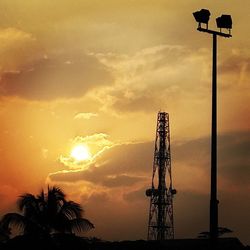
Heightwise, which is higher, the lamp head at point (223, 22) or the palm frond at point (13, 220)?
the lamp head at point (223, 22)

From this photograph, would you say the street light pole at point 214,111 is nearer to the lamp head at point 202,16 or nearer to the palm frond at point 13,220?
the lamp head at point 202,16

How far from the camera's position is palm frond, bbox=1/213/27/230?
116ft

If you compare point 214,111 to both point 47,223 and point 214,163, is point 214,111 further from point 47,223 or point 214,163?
point 47,223

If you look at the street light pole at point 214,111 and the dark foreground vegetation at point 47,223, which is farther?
the dark foreground vegetation at point 47,223

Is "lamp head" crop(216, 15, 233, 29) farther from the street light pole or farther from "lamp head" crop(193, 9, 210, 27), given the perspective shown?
"lamp head" crop(193, 9, 210, 27)

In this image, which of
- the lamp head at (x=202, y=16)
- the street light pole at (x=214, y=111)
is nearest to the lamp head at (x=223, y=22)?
the street light pole at (x=214, y=111)

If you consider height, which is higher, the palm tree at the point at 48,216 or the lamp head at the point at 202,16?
the lamp head at the point at 202,16

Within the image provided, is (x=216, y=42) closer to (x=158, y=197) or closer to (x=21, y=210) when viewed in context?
(x=21, y=210)

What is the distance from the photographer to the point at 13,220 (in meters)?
35.8

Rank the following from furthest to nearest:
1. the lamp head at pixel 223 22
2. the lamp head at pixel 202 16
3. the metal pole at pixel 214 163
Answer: the lamp head at pixel 223 22, the lamp head at pixel 202 16, the metal pole at pixel 214 163

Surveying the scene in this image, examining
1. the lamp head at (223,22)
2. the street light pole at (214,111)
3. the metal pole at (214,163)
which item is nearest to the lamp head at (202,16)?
the street light pole at (214,111)

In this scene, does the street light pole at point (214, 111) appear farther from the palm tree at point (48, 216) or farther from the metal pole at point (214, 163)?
the palm tree at point (48, 216)

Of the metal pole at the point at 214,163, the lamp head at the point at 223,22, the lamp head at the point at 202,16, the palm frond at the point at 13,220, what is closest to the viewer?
the metal pole at the point at 214,163

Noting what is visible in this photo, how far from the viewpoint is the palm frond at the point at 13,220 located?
35.5 meters
